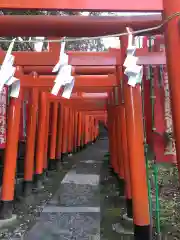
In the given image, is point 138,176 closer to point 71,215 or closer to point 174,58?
point 174,58

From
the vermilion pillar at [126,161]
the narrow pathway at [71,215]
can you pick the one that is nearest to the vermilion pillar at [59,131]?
the narrow pathway at [71,215]

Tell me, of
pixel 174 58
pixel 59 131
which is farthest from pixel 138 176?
pixel 59 131

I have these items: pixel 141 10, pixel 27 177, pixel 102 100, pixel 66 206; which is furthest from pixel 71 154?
pixel 141 10

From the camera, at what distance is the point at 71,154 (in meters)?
18.2

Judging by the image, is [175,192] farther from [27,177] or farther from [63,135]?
[63,135]

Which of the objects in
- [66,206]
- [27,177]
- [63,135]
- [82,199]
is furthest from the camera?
[63,135]

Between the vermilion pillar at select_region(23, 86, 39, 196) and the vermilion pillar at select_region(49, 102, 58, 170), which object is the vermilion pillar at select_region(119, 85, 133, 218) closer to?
the vermilion pillar at select_region(23, 86, 39, 196)

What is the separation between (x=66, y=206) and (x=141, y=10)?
15.3ft

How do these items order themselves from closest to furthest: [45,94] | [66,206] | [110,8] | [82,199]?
[110,8] < [66,206] < [82,199] < [45,94]

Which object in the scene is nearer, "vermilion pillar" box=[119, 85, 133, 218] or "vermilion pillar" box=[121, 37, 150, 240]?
"vermilion pillar" box=[121, 37, 150, 240]

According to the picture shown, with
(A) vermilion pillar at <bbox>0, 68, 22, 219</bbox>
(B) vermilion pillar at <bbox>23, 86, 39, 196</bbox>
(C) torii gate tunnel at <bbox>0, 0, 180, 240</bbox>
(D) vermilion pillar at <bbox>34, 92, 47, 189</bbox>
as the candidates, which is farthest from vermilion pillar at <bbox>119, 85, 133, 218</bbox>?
(D) vermilion pillar at <bbox>34, 92, 47, 189</bbox>

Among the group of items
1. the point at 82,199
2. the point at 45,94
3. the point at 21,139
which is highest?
the point at 45,94

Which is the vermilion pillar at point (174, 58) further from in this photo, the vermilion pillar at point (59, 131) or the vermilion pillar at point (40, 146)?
the vermilion pillar at point (59, 131)

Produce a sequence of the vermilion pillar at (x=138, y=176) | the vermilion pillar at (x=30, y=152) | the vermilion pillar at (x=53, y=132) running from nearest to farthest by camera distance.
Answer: the vermilion pillar at (x=138, y=176) → the vermilion pillar at (x=30, y=152) → the vermilion pillar at (x=53, y=132)
